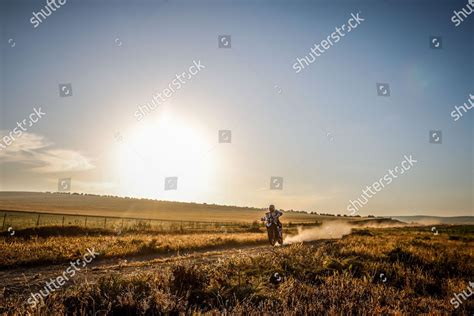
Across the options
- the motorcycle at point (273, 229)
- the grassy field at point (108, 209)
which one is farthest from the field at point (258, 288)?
the grassy field at point (108, 209)

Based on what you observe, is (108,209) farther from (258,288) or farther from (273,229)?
(258,288)

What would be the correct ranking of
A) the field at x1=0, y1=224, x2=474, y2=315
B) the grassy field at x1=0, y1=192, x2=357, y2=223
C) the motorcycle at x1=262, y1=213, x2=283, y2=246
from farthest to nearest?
the grassy field at x1=0, y1=192, x2=357, y2=223 < the motorcycle at x1=262, y1=213, x2=283, y2=246 < the field at x1=0, y1=224, x2=474, y2=315

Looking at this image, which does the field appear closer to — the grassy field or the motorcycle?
the motorcycle

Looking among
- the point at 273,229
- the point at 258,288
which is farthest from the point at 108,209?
the point at 258,288

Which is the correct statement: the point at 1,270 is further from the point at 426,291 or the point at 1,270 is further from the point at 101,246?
the point at 426,291

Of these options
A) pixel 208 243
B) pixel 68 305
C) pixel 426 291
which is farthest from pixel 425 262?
pixel 208 243

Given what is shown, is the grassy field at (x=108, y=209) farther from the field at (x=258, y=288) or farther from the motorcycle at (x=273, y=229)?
the field at (x=258, y=288)

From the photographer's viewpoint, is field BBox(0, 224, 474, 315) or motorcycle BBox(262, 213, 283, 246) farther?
motorcycle BBox(262, 213, 283, 246)

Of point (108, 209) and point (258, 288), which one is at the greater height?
point (108, 209)

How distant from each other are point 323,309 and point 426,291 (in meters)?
4.65

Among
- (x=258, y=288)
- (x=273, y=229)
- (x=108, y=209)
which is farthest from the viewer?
(x=108, y=209)

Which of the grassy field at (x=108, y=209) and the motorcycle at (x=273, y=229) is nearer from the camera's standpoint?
the motorcycle at (x=273, y=229)

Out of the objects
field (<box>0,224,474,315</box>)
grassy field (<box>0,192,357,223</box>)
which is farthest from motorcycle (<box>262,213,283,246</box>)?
grassy field (<box>0,192,357,223</box>)

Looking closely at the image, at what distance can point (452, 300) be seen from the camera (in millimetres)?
7172
